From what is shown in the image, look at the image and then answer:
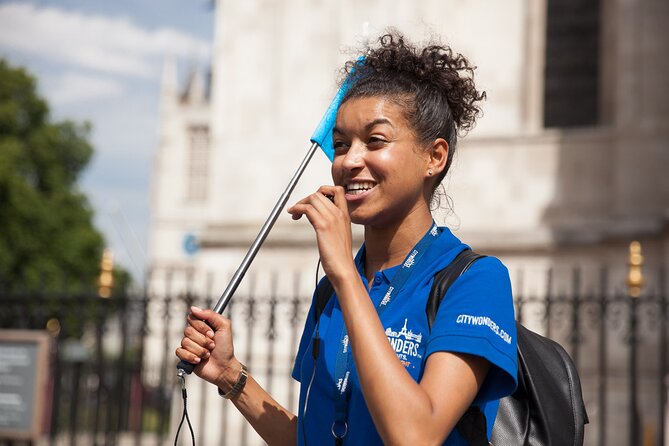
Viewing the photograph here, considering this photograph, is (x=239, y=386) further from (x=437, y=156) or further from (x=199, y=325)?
(x=437, y=156)

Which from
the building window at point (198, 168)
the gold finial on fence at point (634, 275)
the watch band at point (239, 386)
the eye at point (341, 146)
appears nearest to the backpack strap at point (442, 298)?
the eye at point (341, 146)

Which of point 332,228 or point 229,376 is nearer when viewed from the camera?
point 332,228

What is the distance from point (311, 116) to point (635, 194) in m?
4.86

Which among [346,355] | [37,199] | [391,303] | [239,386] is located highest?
[37,199]

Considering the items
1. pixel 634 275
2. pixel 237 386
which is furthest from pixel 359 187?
pixel 634 275

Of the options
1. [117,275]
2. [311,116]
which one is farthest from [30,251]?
[311,116]

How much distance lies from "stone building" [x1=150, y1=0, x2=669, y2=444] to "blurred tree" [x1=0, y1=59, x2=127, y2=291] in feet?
60.8

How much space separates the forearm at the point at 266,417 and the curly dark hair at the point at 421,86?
718 mm

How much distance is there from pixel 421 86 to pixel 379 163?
248mm

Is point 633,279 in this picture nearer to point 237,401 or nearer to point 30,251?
point 237,401

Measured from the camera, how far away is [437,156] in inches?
89.7

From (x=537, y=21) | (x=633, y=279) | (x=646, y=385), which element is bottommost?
(x=646, y=385)

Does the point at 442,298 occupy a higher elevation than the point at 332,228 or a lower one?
lower

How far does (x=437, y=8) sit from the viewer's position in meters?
14.3
